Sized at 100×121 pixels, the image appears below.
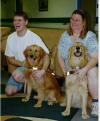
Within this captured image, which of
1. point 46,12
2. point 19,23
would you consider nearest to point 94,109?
point 19,23

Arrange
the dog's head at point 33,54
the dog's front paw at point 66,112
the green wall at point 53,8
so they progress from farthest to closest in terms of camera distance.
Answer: the green wall at point 53,8, the dog's head at point 33,54, the dog's front paw at point 66,112

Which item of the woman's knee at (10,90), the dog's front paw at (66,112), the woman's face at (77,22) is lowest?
the dog's front paw at (66,112)

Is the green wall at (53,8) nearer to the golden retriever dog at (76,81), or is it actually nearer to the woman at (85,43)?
the woman at (85,43)

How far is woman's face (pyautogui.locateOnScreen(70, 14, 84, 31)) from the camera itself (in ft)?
5.35

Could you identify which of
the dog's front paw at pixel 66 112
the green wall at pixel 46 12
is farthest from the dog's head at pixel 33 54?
the green wall at pixel 46 12

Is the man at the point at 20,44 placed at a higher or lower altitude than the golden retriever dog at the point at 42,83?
higher

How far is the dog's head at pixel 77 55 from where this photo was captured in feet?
5.35

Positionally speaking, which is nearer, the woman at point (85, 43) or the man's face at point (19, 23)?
the woman at point (85, 43)

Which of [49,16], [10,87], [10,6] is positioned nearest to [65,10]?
[49,16]

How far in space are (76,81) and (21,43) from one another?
59 centimetres

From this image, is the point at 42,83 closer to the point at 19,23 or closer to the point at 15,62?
the point at 15,62

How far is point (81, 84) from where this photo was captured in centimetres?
170

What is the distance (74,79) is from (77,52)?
0.20 m

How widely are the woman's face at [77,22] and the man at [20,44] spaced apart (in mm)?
366
